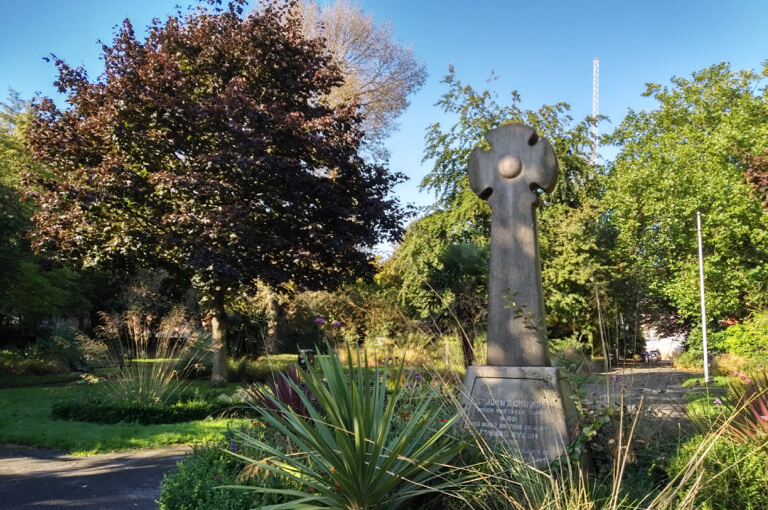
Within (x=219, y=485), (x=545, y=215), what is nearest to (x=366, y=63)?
(x=545, y=215)

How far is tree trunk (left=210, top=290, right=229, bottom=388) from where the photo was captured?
1394cm

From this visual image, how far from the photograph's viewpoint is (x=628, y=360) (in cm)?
576

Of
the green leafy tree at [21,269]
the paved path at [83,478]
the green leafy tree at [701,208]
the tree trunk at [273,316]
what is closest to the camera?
the paved path at [83,478]

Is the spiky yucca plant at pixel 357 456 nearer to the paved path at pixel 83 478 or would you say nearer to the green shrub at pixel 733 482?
the green shrub at pixel 733 482

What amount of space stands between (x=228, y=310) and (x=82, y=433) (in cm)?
1433

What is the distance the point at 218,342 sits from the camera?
1429 centimetres

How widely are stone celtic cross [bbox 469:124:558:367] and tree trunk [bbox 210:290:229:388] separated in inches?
386

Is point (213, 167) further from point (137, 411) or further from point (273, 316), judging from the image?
→ point (273, 316)

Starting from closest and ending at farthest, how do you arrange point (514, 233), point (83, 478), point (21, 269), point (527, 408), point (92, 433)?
point (527, 408) < point (514, 233) < point (83, 478) < point (92, 433) < point (21, 269)

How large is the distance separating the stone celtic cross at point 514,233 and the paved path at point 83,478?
365cm

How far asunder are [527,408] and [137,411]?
7.78 m

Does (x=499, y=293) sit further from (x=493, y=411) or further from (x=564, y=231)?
(x=564, y=231)

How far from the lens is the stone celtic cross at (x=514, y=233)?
209 inches

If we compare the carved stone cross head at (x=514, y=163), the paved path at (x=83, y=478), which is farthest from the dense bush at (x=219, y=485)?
the carved stone cross head at (x=514, y=163)
